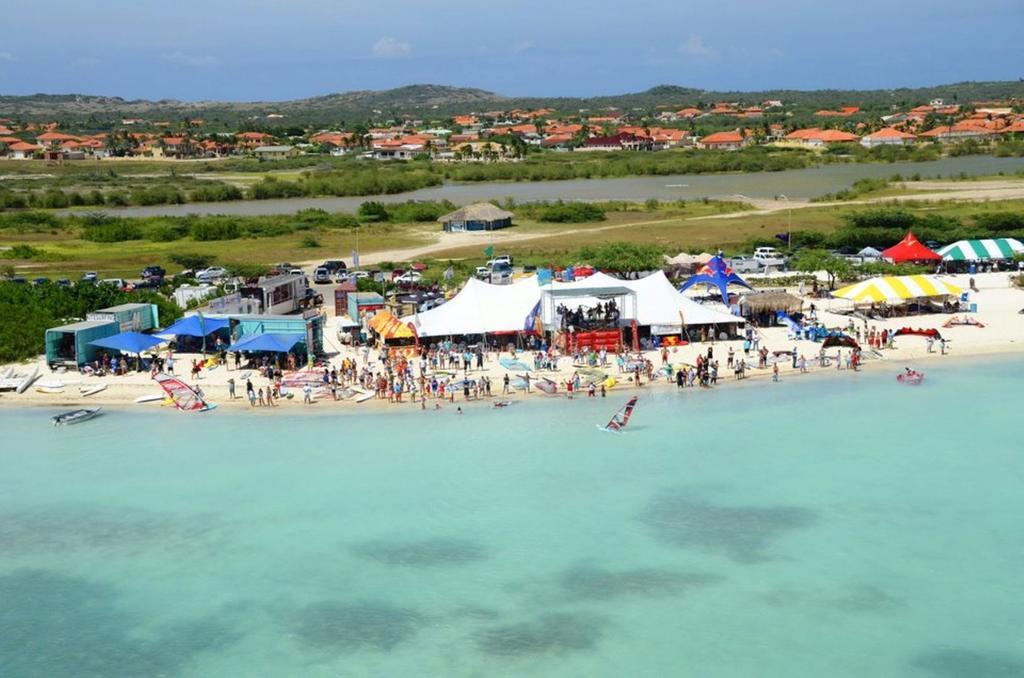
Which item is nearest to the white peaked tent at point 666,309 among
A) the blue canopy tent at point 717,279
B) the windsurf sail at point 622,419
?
the blue canopy tent at point 717,279

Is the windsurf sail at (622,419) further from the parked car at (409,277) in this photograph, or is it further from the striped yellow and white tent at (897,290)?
the parked car at (409,277)

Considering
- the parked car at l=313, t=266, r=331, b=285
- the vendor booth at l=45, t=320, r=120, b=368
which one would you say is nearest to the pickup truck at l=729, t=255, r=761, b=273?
the parked car at l=313, t=266, r=331, b=285

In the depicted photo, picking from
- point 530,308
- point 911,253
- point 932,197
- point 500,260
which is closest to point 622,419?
point 530,308

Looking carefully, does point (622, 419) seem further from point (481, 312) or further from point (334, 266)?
point (334, 266)

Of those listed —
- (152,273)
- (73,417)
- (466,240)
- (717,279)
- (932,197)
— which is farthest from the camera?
(932,197)

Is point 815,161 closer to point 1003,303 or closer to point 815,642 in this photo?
point 1003,303

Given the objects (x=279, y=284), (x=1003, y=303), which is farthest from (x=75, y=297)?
(x=1003, y=303)

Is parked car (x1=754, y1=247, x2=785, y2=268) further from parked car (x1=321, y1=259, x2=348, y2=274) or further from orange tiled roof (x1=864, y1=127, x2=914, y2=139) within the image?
orange tiled roof (x1=864, y1=127, x2=914, y2=139)
